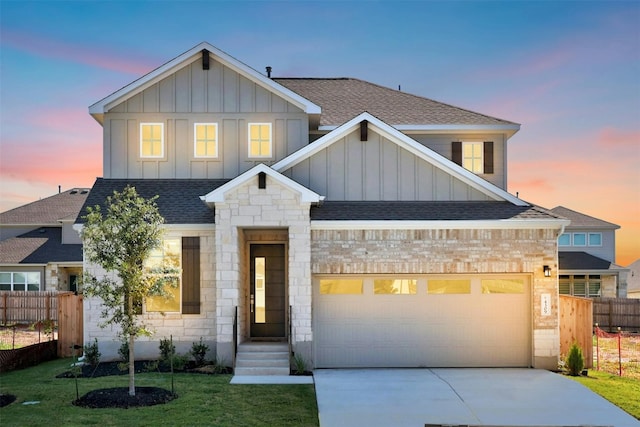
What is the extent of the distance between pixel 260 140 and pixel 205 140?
1.51 metres

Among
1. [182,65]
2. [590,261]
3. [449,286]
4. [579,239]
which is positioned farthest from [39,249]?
[579,239]

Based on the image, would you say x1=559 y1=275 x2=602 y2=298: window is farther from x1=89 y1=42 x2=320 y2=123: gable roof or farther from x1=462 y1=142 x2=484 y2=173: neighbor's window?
x1=89 y1=42 x2=320 y2=123: gable roof

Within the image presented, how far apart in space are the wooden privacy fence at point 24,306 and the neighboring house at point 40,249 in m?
2.86

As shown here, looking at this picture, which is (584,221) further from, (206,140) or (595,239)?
(206,140)

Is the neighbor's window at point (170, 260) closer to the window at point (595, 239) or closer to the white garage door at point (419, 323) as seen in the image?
the white garage door at point (419, 323)

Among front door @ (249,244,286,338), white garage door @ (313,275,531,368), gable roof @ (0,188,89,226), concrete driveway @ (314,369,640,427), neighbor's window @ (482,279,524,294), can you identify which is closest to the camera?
concrete driveway @ (314,369,640,427)

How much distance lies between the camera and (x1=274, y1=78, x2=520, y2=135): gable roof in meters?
19.4

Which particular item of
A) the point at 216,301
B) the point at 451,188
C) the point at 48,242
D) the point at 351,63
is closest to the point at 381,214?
the point at 451,188

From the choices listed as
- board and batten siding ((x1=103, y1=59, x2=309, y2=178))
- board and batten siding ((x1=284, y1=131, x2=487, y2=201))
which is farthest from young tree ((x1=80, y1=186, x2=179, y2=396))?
board and batten siding ((x1=103, y1=59, x2=309, y2=178))

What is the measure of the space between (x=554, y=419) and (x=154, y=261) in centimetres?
958

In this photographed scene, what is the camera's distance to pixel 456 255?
15.5 meters

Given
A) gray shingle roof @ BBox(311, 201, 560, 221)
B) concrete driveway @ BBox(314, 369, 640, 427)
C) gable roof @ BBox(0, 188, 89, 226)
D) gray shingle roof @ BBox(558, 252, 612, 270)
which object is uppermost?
gable roof @ BBox(0, 188, 89, 226)

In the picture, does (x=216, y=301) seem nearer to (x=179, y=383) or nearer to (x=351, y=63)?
(x=179, y=383)

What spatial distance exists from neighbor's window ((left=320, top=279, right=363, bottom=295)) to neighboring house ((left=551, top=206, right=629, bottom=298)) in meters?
21.4
